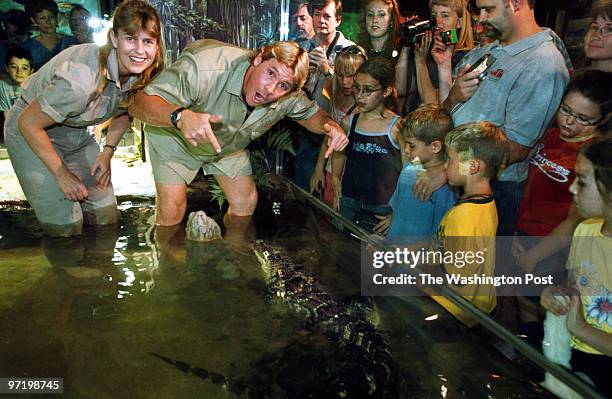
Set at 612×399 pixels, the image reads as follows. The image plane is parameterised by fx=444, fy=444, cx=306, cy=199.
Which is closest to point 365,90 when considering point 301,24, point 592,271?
point 592,271

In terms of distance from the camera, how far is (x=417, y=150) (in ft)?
8.73

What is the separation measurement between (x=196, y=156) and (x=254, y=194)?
697 millimetres

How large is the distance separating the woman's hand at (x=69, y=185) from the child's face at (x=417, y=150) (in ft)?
8.03

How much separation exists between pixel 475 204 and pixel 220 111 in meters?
2.23

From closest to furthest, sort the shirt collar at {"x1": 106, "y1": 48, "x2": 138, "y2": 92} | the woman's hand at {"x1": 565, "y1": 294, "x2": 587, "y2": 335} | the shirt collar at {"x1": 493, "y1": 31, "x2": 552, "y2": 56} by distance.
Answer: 1. the woman's hand at {"x1": 565, "y1": 294, "x2": 587, "y2": 335}
2. the shirt collar at {"x1": 493, "y1": 31, "x2": 552, "y2": 56}
3. the shirt collar at {"x1": 106, "y1": 48, "x2": 138, "y2": 92}

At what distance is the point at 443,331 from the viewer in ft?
7.95

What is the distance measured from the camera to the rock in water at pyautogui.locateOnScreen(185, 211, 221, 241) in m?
3.64

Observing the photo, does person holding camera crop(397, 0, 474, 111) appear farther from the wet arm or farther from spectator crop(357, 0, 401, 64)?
the wet arm

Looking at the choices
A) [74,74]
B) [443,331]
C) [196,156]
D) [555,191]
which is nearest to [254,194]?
[196,156]

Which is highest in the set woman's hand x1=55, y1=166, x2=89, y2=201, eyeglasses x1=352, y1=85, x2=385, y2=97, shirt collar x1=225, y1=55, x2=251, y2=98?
shirt collar x1=225, y1=55, x2=251, y2=98

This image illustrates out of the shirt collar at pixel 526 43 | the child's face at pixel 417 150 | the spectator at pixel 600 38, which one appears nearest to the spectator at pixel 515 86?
the shirt collar at pixel 526 43

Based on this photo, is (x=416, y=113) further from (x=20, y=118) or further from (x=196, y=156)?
(x=20, y=118)

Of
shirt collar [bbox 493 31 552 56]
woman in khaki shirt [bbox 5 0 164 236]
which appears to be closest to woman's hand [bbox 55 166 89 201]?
woman in khaki shirt [bbox 5 0 164 236]

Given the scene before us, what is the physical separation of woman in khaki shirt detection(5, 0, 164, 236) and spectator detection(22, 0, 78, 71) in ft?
10.9
